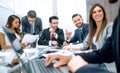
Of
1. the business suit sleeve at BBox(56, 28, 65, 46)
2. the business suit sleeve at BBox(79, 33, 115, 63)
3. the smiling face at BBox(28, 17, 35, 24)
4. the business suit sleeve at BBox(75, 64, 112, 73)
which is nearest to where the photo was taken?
the business suit sleeve at BBox(75, 64, 112, 73)

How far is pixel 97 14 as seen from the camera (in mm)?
2377

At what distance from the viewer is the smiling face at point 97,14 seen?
7.67ft

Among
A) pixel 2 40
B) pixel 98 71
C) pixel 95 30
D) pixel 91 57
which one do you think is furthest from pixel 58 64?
pixel 2 40

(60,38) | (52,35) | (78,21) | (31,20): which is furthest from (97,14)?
(31,20)

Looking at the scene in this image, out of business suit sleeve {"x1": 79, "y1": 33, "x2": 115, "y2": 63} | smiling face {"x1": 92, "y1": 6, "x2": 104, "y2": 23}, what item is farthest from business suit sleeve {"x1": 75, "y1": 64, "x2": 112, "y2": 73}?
smiling face {"x1": 92, "y1": 6, "x2": 104, "y2": 23}

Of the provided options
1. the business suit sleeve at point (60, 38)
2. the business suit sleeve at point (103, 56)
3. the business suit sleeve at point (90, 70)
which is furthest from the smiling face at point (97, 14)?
the business suit sleeve at point (90, 70)

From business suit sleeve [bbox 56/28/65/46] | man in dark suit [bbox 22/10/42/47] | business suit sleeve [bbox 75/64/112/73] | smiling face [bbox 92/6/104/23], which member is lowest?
business suit sleeve [bbox 56/28/65/46]

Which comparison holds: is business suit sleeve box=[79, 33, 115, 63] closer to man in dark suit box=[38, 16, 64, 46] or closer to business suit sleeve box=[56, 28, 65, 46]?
business suit sleeve box=[56, 28, 65, 46]

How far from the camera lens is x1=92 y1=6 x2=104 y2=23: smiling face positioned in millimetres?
2337

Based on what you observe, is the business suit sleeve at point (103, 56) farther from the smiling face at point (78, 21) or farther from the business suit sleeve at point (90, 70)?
the smiling face at point (78, 21)

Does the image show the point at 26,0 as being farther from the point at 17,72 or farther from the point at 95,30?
the point at 17,72

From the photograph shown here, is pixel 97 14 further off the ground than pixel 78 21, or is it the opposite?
pixel 97 14

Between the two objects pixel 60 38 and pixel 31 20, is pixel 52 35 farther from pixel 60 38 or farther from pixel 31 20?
pixel 31 20

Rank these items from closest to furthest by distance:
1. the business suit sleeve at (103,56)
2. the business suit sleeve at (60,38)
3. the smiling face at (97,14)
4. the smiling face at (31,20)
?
the business suit sleeve at (103,56), the smiling face at (97,14), the business suit sleeve at (60,38), the smiling face at (31,20)
